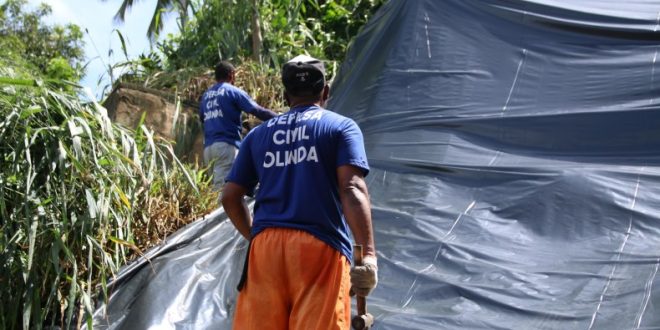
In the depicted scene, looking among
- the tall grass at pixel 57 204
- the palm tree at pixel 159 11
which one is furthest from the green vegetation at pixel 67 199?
the palm tree at pixel 159 11

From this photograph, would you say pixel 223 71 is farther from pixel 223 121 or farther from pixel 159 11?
pixel 159 11

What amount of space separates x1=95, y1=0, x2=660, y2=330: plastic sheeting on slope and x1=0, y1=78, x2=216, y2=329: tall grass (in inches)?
9.0

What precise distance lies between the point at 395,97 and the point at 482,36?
0.65m

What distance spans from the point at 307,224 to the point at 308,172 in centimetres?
17

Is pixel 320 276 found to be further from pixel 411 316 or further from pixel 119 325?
pixel 119 325

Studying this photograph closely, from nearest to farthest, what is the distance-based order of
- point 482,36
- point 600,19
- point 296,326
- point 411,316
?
point 296,326, point 411,316, point 600,19, point 482,36

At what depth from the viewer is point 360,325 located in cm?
279

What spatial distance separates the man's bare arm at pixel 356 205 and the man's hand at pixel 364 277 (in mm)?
58

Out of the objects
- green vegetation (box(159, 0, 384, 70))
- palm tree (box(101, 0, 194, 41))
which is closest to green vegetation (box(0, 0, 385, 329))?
green vegetation (box(159, 0, 384, 70))

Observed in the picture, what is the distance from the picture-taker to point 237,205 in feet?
10.3

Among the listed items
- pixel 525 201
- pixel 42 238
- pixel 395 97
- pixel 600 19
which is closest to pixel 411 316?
pixel 525 201

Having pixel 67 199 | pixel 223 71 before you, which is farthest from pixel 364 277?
pixel 223 71

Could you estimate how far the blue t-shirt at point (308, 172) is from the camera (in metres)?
2.86

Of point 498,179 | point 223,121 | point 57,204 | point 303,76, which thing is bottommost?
point 498,179
